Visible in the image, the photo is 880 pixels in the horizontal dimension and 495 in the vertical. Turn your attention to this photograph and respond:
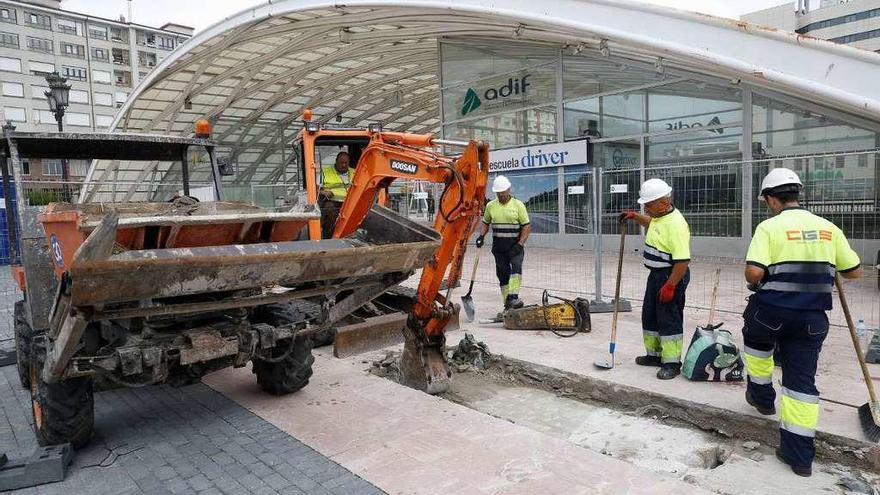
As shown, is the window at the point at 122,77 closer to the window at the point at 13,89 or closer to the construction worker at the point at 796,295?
the window at the point at 13,89

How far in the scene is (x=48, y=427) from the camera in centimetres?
366

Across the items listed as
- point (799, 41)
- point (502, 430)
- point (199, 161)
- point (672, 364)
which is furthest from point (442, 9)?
point (502, 430)

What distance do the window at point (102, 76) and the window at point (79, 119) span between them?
170 inches

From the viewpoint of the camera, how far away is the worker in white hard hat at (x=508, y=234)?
289 inches

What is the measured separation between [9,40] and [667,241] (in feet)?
215

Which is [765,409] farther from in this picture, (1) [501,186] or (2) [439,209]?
(1) [501,186]

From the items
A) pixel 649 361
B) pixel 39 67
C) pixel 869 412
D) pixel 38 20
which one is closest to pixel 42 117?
pixel 39 67

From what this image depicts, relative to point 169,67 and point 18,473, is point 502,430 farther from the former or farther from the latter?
point 169,67

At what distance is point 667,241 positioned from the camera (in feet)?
16.5

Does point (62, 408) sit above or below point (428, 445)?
above

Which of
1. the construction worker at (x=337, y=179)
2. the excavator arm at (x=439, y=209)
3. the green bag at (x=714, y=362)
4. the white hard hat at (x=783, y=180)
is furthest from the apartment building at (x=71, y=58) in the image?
the white hard hat at (x=783, y=180)

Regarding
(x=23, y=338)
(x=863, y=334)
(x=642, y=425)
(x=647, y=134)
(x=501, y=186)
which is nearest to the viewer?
(x=642, y=425)

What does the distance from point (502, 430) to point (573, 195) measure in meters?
7.58

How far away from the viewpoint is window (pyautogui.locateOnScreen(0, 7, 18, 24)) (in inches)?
2060
